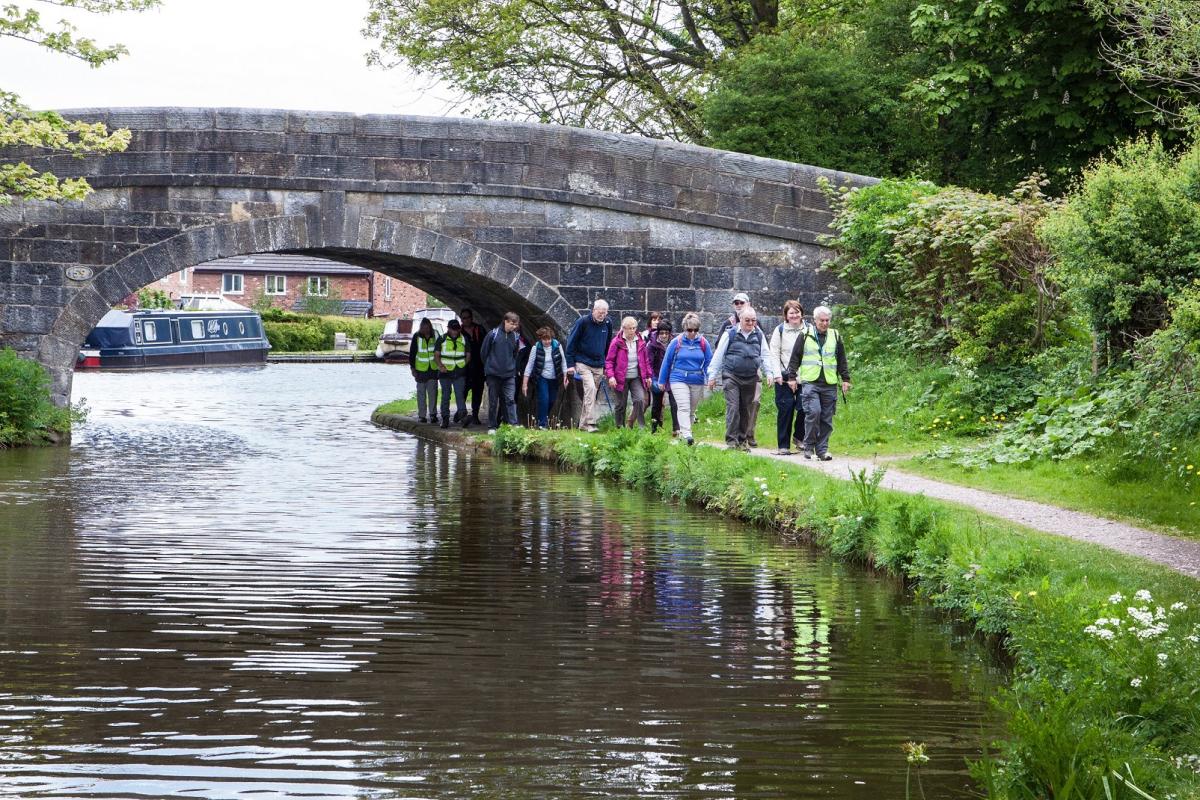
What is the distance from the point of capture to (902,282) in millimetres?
17672

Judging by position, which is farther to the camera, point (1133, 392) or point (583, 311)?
point (583, 311)

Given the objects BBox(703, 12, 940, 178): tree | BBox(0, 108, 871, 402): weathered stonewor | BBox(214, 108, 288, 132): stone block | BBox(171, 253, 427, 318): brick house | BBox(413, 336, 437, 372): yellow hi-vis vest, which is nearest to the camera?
BBox(0, 108, 871, 402): weathered stonewor

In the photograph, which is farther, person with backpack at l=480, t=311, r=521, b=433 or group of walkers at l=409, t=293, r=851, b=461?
person with backpack at l=480, t=311, r=521, b=433

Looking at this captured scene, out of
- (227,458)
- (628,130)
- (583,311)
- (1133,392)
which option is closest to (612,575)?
(1133,392)

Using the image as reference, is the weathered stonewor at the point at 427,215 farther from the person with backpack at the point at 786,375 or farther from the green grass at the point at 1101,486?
the green grass at the point at 1101,486

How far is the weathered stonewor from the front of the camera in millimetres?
16734

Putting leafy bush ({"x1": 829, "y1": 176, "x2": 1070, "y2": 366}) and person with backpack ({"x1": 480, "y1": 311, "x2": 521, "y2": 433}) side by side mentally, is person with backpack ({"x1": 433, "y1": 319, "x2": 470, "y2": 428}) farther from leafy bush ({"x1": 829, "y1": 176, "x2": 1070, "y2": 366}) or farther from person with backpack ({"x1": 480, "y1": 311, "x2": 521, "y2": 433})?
leafy bush ({"x1": 829, "y1": 176, "x2": 1070, "y2": 366})

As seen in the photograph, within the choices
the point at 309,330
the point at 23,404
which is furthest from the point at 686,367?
the point at 309,330

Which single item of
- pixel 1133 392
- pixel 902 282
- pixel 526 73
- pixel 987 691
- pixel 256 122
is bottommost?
pixel 987 691

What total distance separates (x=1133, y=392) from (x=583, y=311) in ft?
25.0

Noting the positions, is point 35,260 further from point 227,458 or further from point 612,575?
point 612,575

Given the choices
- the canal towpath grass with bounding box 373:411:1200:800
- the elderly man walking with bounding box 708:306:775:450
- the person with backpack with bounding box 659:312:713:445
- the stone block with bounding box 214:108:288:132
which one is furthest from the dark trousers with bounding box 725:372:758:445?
the stone block with bounding box 214:108:288:132

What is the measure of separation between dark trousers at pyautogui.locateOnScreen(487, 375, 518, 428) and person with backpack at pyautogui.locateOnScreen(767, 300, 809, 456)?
392 cm

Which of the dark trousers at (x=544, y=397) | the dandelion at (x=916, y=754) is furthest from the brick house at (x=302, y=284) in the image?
the dandelion at (x=916, y=754)
